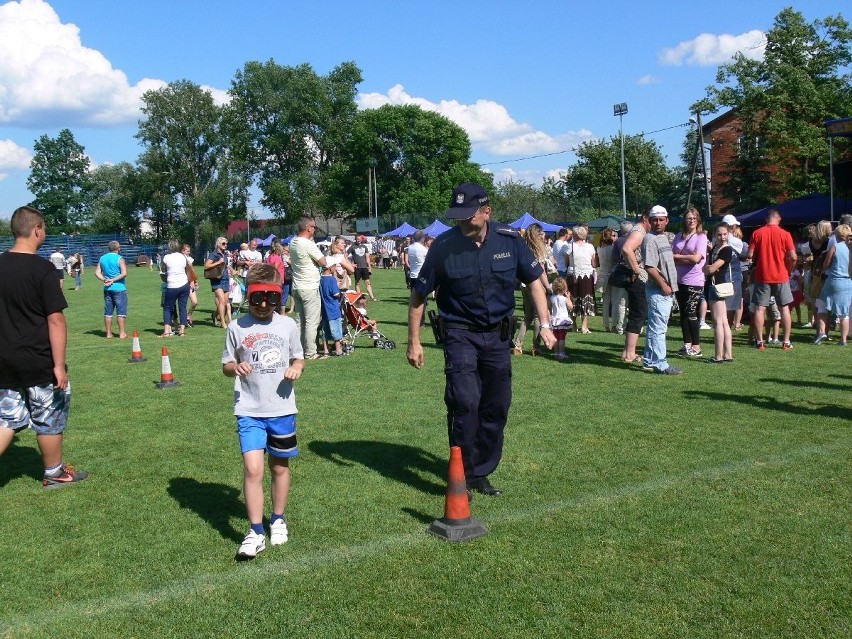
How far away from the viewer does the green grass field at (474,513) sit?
12.5 ft

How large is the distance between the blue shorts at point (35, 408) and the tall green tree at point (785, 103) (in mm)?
39424

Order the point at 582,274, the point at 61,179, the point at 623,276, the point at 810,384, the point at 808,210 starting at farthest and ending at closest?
1. the point at 61,179
2. the point at 808,210
3. the point at 582,274
4. the point at 623,276
5. the point at 810,384

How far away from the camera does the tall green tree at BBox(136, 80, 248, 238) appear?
247ft

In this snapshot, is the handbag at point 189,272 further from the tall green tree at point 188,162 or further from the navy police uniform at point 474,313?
the tall green tree at point 188,162

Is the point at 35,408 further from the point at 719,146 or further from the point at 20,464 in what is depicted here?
the point at 719,146

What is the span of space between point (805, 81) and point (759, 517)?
1660 inches

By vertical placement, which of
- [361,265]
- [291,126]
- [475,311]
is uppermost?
[291,126]

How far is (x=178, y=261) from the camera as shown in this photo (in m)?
16.3

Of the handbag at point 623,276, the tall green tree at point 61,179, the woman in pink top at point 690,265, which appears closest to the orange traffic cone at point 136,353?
the handbag at point 623,276

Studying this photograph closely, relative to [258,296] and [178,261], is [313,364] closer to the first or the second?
[178,261]

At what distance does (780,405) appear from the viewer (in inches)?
324

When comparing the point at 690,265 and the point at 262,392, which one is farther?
the point at 690,265

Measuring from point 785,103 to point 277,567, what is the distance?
43053 millimetres

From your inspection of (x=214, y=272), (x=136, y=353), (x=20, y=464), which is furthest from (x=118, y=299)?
(x=20, y=464)
